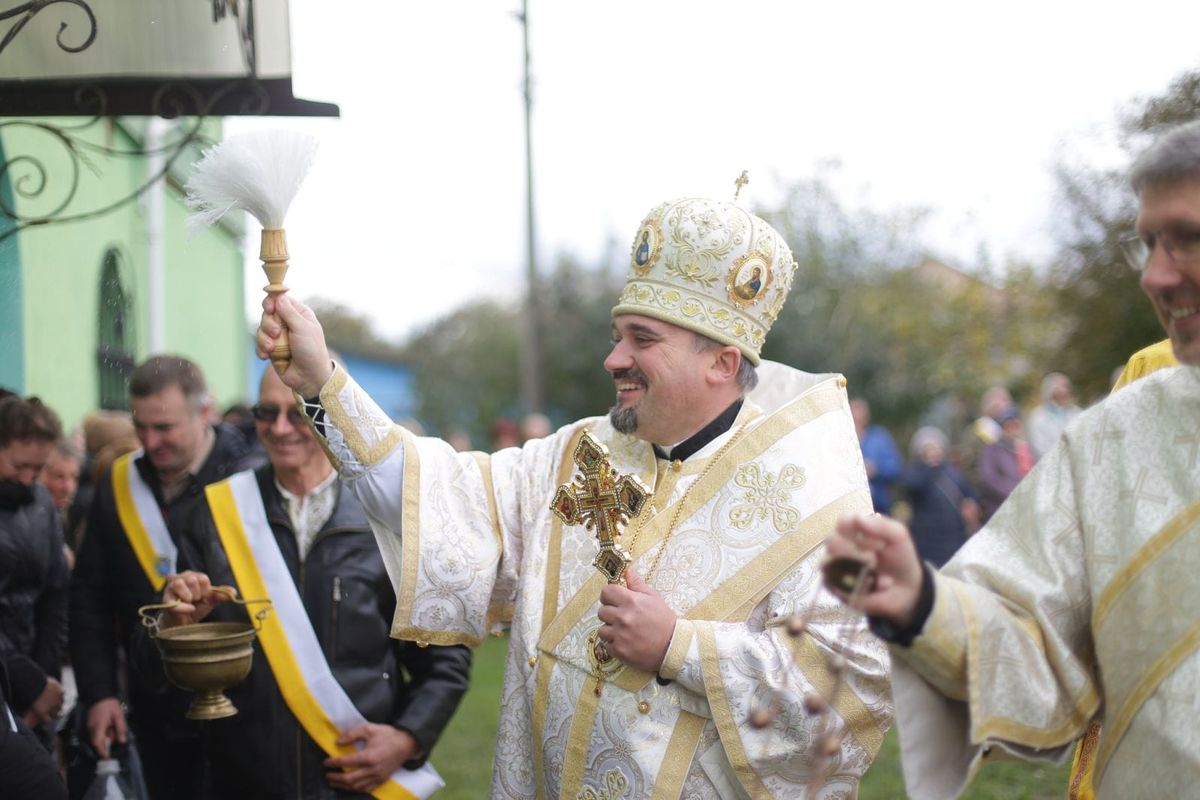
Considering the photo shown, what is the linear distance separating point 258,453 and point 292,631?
1245 mm

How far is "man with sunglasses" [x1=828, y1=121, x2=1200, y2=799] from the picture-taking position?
2371 millimetres

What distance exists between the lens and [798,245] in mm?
31531

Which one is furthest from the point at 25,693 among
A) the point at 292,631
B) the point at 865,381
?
the point at 865,381

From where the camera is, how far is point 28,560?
488cm

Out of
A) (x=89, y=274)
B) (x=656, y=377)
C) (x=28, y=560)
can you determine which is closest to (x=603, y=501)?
(x=656, y=377)

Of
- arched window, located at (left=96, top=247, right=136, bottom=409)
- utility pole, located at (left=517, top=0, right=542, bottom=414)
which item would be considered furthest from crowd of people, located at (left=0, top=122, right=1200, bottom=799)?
utility pole, located at (left=517, top=0, right=542, bottom=414)

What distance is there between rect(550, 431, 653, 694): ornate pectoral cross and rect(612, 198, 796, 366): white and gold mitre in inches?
20.0

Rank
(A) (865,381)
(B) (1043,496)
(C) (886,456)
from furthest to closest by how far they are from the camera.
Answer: (A) (865,381) < (C) (886,456) < (B) (1043,496)

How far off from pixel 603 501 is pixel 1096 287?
13813 mm

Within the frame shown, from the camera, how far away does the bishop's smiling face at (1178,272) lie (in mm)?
2383

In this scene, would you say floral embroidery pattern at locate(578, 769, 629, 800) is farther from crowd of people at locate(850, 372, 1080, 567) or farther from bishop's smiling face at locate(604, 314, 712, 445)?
crowd of people at locate(850, 372, 1080, 567)

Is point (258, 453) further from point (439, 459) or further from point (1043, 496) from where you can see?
point (1043, 496)

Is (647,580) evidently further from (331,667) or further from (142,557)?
(142,557)

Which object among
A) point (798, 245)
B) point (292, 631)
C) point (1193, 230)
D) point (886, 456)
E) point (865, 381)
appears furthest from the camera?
point (798, 245)
